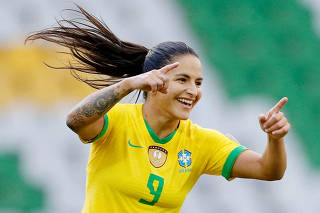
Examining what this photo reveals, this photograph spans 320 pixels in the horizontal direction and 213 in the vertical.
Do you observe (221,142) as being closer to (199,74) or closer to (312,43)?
(199,74)

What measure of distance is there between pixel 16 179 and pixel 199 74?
16.2ft

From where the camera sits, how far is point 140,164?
3.74 m

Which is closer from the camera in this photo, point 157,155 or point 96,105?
point 96,105

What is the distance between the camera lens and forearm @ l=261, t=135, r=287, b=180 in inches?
146

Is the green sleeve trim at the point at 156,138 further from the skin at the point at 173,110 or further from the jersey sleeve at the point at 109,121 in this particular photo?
the jersey sleeve at the point at 109,121

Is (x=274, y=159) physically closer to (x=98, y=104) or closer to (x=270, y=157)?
(x=270, y=157)

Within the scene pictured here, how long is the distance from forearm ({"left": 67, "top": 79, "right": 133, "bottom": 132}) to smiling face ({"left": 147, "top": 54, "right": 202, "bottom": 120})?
0.47 m

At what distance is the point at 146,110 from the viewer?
156 inches

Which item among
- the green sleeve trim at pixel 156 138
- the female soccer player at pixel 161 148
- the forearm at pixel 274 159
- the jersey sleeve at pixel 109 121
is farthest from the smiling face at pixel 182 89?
the forearm at pixel 274 159

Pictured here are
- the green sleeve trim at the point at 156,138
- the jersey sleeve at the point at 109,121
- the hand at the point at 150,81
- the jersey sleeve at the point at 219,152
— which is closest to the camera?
the hand at the point at 150,81

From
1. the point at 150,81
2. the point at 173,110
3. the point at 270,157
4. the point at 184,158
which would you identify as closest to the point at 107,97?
the point at 150,81

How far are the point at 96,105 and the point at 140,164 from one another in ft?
1.78

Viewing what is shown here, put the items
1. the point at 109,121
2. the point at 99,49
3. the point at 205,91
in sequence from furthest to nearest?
the point at 205,91 → the point at 99,49 → the point at 109,121

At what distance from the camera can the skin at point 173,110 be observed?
3.37 metres
